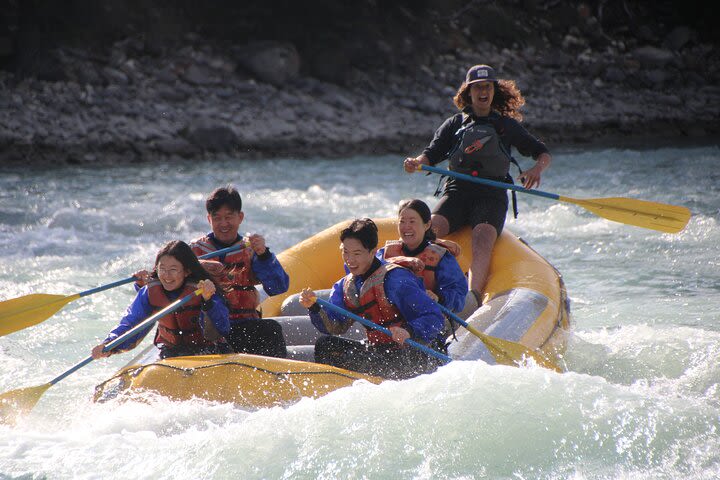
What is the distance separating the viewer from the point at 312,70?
13.4 m

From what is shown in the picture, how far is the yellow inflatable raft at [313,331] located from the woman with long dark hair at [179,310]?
133 millimetres

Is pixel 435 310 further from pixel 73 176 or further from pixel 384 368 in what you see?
pixel 73 176

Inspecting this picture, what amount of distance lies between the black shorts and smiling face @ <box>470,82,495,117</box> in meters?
0.41

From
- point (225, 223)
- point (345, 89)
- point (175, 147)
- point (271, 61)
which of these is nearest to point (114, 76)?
point (175, 147)

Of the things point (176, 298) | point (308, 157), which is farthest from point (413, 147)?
point (176, 298)

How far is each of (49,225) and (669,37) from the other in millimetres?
11165

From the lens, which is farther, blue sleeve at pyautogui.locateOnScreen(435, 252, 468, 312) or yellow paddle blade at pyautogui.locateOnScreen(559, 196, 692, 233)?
yellow paddle blade at pyautogui.locateOnScreen(559, 196, 692, 233)

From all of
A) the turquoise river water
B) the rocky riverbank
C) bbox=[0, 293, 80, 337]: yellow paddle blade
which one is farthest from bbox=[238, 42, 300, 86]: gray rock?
bbox=[0, 293, 80, 337]: yellow paddle blade

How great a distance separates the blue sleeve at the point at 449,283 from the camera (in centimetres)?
360

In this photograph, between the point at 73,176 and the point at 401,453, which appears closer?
the point at 401,453

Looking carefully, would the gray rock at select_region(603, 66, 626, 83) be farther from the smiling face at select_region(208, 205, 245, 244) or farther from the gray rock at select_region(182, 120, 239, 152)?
the smiling face at select_region(208, 205, 245, 244)

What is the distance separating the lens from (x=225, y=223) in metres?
3.69

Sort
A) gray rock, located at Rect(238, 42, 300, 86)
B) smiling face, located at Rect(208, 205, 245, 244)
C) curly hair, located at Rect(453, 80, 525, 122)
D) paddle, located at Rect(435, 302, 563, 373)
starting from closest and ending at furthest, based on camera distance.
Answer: paddle, located at Rect(435, 302, 563, 373) < smiling face, located at Rect(208, 205, 245, 244) < curly hair, located at Rect(453, 80, 525, 122) < gray rock, located at Rect(238, 42, 300, 86)

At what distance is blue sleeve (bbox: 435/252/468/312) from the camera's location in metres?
3.60
